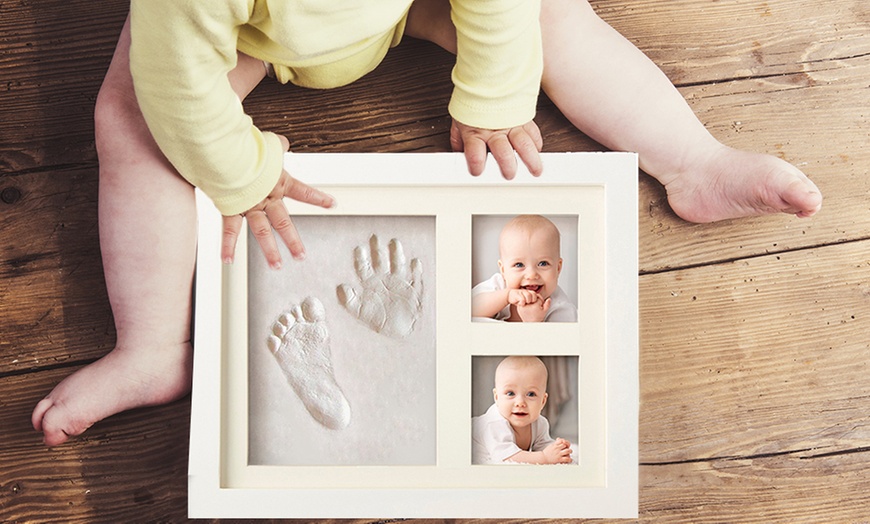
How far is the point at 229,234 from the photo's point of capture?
2.07ft

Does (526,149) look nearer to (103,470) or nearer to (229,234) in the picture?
(229,234)

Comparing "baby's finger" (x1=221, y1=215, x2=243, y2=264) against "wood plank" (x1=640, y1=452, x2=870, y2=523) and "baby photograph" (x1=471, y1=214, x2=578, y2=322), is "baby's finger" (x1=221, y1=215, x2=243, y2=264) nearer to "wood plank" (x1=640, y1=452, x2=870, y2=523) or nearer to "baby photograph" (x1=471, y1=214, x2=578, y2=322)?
"baby photograph" (x1=471, y1=214, x2=578, y2=322)

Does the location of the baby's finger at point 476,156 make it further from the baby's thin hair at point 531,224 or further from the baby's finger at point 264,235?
the baby's finger at point 264,235

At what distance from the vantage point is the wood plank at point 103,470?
67 cm

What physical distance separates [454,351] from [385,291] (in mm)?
83

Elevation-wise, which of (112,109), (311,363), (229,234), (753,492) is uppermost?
(112,109)

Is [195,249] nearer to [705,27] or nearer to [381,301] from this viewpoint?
[381,301]

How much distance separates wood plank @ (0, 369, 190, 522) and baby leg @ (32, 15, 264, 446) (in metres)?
0.02

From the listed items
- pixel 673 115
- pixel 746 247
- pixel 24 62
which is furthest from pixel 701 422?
pixel 24 62

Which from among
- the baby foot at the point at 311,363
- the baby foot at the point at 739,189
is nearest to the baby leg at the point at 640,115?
the baby foot at the point at 739,189

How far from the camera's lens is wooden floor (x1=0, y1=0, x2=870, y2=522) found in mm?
673

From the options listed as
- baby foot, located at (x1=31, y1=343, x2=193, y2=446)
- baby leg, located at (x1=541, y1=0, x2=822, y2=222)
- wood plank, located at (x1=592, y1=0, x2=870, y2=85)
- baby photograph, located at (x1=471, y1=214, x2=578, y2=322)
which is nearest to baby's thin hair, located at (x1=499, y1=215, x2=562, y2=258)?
baby photograph, located at (x1=471, y1=214, x2=578, y2=322)

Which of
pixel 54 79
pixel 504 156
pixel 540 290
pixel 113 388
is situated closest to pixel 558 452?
pixel 540 290

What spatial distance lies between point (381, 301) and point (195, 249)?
6.9 inches
